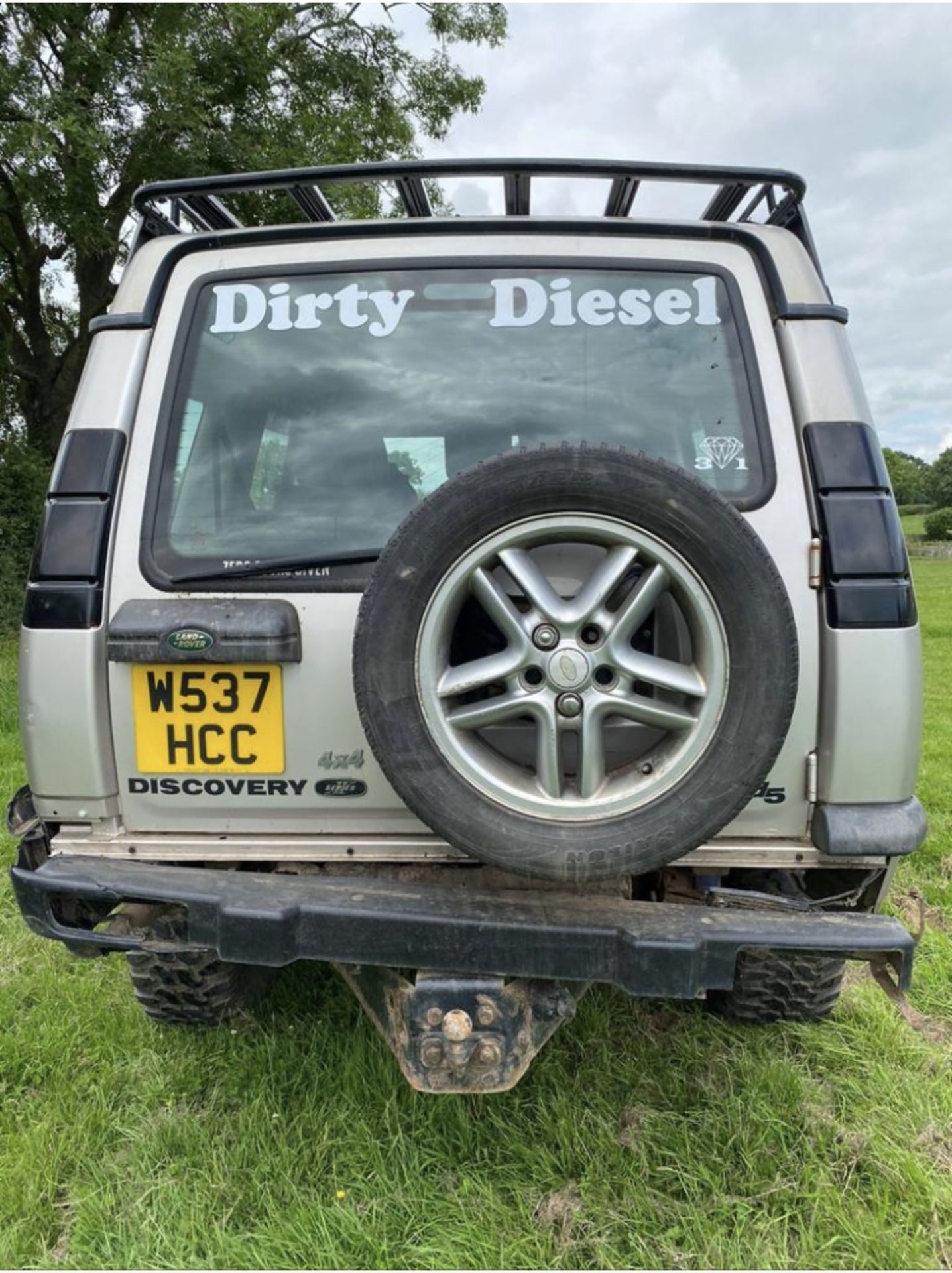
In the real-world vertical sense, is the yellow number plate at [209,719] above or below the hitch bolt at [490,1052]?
above

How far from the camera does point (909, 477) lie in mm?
91062

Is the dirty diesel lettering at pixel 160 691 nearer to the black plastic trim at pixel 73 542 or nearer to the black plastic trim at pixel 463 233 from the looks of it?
the black plastic trim at pixel 73 542

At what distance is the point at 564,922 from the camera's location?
161 centimetres

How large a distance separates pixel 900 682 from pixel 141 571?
5.67 ft

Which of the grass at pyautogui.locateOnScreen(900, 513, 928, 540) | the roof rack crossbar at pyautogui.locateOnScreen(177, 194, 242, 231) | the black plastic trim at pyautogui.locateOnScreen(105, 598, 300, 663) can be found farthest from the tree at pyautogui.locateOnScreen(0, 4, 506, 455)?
the grass at pyautogui.locateOnScreen(900, 513, 928, 540)

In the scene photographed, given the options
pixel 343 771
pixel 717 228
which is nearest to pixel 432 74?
pixel 717 228

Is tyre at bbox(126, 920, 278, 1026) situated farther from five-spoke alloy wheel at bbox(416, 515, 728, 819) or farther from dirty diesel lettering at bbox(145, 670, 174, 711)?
five-spoke alloy wheel at bbox(416, 515, 728, 819)

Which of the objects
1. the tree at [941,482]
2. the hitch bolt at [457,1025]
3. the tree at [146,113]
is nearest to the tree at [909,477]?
the tree at [941,482]

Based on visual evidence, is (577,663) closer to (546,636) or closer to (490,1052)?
(546,636)

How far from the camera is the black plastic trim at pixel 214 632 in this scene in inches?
69.7

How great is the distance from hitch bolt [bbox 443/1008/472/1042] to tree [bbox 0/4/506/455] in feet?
28.3

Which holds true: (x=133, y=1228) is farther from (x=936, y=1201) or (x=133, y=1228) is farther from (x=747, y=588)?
(x=747, y=588)

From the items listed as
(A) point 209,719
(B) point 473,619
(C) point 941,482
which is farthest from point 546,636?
(C) point 941,482

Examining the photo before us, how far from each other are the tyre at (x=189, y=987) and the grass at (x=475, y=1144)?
122 mm
